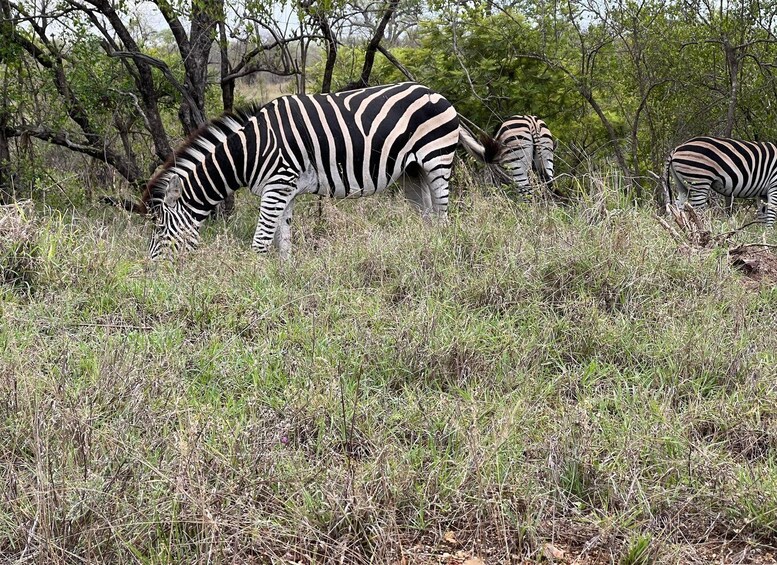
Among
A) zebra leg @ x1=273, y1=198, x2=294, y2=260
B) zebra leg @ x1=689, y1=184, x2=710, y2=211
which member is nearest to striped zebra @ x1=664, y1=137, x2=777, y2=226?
zebra leg @ x1=689, y1=184, x2=710, y2=211

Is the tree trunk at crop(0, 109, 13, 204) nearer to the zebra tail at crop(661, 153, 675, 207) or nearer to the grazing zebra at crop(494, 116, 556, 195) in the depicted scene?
the grazing zebra at crop(494, 116, 556, 195)

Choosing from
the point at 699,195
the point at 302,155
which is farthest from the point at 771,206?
the point at 302,155

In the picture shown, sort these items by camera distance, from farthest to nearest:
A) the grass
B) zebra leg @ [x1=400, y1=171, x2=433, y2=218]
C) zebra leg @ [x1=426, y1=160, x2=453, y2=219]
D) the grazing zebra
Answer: the grazing zebra
zebra leg @ [x1=400, y1=171, x2=433, y2=218]
zebra leg @ [x1=426, y1=160, x2=453, y2=219]
the grass

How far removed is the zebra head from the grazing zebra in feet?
12.9

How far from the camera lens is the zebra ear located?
6.49 m

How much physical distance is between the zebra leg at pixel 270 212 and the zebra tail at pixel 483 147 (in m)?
1.83

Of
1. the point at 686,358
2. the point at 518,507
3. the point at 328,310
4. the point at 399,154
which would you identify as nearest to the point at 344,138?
the point at 399,154

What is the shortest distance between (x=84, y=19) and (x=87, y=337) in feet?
17.8

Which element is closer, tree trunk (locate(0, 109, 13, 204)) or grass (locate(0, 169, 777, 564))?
grass (locate(0, 169, 777, 564))

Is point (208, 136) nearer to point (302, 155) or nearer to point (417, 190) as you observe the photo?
point (302, 155)

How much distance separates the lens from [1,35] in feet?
24.5

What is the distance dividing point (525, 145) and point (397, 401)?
6337 mm

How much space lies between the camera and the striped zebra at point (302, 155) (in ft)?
21.5

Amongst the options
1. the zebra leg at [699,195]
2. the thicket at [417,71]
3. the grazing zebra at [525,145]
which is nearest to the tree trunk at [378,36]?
the thicket at [417,71]
